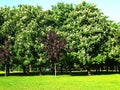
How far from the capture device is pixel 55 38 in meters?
68.7

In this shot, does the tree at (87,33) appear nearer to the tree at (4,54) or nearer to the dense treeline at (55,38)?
the dense treeline at (55,38)

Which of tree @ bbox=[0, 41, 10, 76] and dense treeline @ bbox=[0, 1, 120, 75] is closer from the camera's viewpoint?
tree @ bbox=[0, 41, 10, 76]

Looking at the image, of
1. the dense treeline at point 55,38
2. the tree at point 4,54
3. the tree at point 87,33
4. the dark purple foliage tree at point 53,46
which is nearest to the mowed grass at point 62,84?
the dark purple foliage tree at point 53,46

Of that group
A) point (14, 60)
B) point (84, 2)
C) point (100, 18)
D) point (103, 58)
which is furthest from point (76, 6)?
point (14, 60)

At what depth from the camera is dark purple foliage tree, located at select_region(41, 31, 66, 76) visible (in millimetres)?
67438

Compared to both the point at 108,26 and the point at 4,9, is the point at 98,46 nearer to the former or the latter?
the point at 108,26

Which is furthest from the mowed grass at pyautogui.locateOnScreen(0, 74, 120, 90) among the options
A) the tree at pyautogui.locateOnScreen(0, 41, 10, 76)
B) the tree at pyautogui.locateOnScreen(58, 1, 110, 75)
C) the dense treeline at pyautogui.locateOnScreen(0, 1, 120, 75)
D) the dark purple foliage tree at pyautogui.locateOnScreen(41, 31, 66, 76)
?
the tree at pyautogui.locateOnScreen(58, 1, 110, 75)

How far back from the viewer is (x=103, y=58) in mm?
71250

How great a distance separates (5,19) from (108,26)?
24.3 metres

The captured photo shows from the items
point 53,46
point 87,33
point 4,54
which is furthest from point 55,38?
point 4,54

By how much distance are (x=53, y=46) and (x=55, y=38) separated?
1.99 meters

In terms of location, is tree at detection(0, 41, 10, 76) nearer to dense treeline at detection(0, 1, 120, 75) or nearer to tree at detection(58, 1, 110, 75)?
dense treeline at detection(0, 1, 120, 75)

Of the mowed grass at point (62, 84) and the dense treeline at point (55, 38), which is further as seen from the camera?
the dense treeline at point (55, 38)

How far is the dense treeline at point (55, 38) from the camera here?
6900 centimetres
